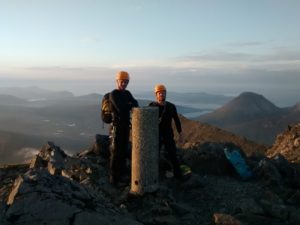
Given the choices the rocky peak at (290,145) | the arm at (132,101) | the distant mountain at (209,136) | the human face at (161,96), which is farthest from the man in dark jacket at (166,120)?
the distant mountain at (209,136)

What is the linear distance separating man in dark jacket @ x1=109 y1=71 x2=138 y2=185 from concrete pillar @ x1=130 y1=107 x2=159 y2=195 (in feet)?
3.45

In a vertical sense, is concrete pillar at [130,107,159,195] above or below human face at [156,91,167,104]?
below

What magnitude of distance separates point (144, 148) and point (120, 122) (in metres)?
1.53

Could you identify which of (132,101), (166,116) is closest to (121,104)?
(132,101)

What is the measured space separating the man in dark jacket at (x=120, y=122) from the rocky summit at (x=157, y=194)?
0.60 meters

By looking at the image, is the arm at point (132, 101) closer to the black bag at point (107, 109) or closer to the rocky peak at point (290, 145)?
the black bag at point (107, 109)

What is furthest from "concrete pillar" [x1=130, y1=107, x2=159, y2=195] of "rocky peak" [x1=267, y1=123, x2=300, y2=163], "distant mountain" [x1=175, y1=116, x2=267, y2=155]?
"distant mountain" [x1=175, y1=116, x2=267, y2=155]

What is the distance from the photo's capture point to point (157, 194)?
12656 millimetres

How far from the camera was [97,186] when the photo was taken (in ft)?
45.2

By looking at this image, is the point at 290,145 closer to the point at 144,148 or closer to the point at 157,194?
the point at 157,194

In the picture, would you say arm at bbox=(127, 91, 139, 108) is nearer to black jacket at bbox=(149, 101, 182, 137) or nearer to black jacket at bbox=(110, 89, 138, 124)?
black jacket at bbox=(110, 89, 138, 124)

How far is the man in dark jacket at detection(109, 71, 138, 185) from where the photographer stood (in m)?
13.1

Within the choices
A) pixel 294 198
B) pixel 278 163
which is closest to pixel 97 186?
pixel 294 198

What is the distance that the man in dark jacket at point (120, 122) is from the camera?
1311 centimetres
